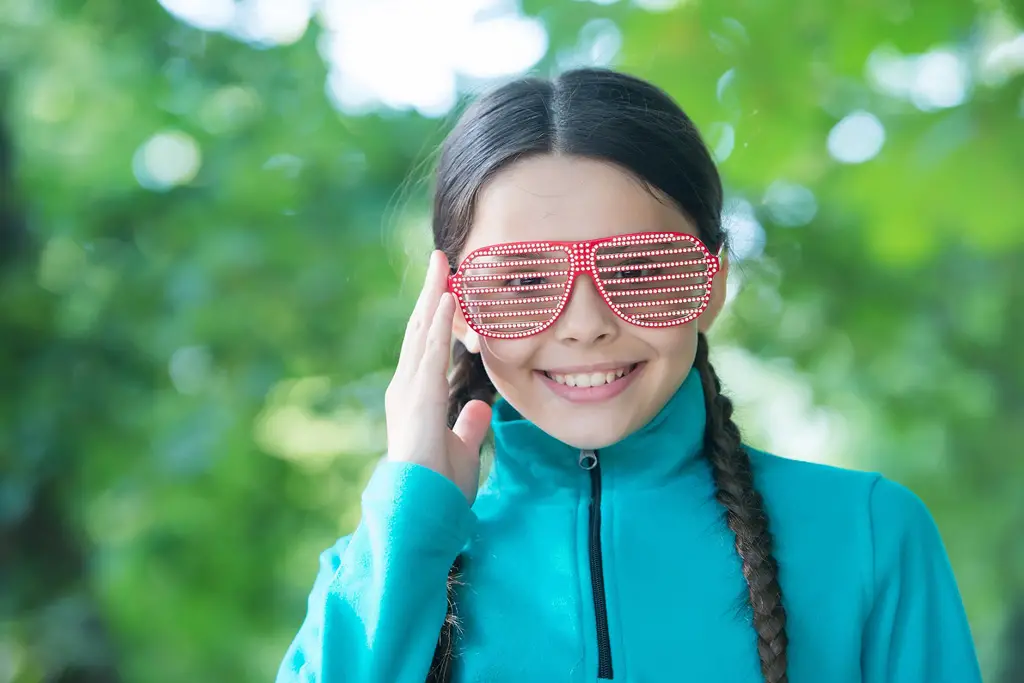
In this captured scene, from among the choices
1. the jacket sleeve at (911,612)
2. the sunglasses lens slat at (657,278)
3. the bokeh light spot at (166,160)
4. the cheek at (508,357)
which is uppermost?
the bokeh light spot at (166,160)

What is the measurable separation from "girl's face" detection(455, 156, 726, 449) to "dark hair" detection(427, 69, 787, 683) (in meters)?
0.04

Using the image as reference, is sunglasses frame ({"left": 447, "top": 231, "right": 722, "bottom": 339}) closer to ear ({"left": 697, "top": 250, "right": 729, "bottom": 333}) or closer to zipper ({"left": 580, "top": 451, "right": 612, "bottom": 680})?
ear ({"left": 697, "top": 250, "right": 729, "bottom": 333})

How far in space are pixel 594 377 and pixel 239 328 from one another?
83.0 inches

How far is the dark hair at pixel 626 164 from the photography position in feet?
5.32

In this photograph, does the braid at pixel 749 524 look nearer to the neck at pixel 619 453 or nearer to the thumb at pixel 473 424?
the neck at pixel 619 453

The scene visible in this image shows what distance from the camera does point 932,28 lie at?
2.57 meters

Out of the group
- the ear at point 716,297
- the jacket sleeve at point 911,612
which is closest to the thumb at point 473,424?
the ear at point 716,297

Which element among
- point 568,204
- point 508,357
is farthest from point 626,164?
point 508,357

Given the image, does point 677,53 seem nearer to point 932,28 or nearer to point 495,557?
point 932,28

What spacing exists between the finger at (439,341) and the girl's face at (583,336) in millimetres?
66

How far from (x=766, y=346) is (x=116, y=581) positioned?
2551 millimetres

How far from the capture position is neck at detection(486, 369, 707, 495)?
1.70 metres

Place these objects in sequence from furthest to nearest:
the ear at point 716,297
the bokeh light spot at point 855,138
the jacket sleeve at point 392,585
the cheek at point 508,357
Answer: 1. the bokeh light spot at point 855,138
2. the ear at point 716,297
3. the cheek at point 508,357
4. the jacket sleeve at point 392,585

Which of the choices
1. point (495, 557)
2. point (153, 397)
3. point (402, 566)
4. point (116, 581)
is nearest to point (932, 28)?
point (495, 557)
